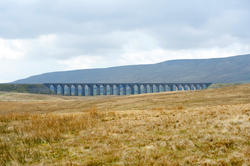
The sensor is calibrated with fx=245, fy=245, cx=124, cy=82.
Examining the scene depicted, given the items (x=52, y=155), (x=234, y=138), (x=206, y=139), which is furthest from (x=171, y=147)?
(x=52, y=155)

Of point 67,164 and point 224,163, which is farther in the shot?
point 67,164

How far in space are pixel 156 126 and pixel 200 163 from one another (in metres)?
5.87

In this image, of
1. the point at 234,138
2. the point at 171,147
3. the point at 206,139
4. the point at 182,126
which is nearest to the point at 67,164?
the point at 171,147

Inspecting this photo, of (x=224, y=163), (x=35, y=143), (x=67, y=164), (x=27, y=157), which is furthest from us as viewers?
(x=35, y=143)

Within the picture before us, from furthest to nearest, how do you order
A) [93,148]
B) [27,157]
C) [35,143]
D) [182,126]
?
[182,126], [35,143], [93,148], [27,157]

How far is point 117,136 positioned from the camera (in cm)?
1029

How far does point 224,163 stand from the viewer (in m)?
6.40

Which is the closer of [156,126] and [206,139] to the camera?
[206,139]

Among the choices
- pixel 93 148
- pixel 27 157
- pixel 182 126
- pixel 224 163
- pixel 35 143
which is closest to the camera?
pixel 224 163

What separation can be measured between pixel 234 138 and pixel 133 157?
4031mm

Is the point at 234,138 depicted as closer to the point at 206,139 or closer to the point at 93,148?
the point at 206,139

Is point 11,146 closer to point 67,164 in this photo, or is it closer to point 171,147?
point 67,164

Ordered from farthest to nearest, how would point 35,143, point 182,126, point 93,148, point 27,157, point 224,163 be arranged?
point 182,126 → point 35,143 → point 93,148 → point 27,157 → point 224,163

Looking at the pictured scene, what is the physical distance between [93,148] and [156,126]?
14.9 feet
